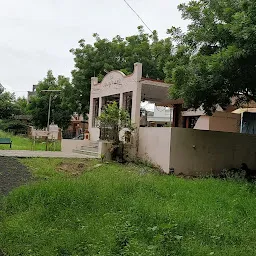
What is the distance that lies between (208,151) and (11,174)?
7339 mm

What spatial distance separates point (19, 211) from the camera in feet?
19.4

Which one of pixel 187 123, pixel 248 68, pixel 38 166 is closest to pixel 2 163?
pixel 38 166

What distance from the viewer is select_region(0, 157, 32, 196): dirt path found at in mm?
8119

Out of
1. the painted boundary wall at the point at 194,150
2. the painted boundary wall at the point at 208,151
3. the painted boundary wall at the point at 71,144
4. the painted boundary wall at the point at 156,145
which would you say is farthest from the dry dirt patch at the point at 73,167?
the painted boundary wall at the point at 71,144

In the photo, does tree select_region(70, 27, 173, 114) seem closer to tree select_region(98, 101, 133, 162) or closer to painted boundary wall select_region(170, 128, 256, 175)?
tree select_region(98, 101, 133, 162)

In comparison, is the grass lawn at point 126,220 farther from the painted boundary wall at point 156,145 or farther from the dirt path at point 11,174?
the painted boundary wall at point 156,145

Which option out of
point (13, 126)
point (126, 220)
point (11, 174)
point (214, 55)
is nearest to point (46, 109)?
point (13, 126)

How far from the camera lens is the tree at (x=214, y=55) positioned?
346 inches

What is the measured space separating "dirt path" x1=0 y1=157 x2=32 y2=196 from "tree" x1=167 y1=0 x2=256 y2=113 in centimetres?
521

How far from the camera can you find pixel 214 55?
9.38 meters

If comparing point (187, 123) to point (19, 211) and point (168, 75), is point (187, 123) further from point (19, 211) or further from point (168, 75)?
point (19, 211)

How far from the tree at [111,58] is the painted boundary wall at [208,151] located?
330 inches

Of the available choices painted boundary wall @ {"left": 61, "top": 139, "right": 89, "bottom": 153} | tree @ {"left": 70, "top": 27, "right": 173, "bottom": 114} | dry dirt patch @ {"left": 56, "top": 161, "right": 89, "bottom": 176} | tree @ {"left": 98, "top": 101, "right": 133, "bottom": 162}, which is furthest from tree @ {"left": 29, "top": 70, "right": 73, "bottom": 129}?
dry dirt patch @ {"left": 56, "top": 161, "right": 89, "bottom": 176}

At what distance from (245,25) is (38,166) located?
732 centimetres
